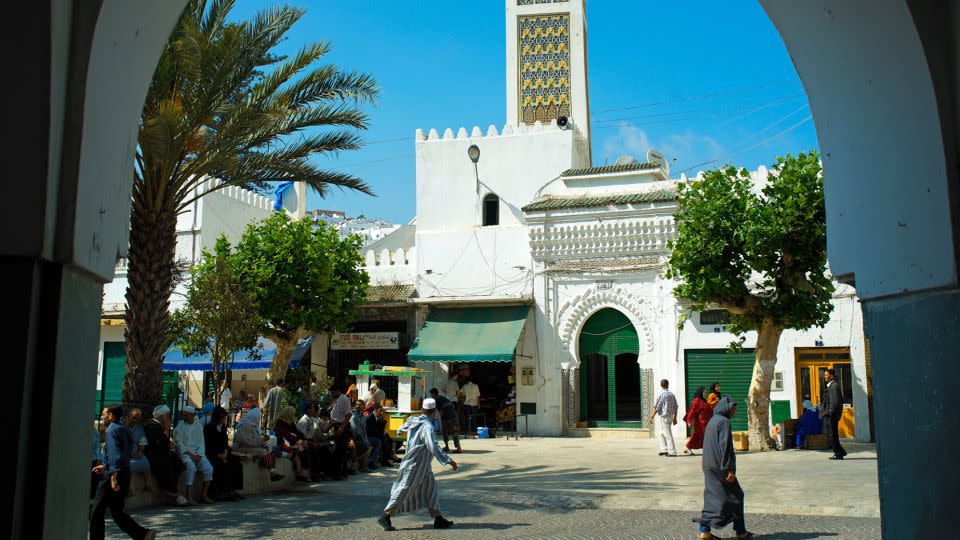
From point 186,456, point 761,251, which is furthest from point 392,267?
point 186,456

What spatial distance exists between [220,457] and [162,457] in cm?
106

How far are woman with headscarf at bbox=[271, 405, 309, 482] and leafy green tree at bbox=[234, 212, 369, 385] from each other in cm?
829

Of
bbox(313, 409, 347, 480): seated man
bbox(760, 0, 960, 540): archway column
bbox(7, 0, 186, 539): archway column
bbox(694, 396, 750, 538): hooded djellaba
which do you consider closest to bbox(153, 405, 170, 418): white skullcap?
bbox(313, 409, 347, 480): seated man

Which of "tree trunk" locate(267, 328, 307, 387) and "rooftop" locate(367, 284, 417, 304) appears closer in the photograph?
"tree trunk" locate(267, 328, 307, 387)

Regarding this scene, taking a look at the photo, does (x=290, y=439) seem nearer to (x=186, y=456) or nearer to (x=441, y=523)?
(x=186, y=456)

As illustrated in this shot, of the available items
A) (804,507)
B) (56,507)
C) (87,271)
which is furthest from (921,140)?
(804,507)

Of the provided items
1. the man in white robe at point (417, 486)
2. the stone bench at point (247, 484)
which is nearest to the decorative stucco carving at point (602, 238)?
the stone bench at point (247, 484)

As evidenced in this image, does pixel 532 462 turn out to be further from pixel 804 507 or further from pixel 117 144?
pixel 117 144

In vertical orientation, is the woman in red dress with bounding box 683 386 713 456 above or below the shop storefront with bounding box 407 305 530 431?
below

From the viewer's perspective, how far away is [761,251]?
54.5 feet

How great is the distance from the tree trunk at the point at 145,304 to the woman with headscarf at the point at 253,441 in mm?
1244

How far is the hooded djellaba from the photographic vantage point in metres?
8.11

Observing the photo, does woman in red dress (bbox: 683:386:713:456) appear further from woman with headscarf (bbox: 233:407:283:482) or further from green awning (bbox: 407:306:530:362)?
woman with headscarf (bbox: 233:407:283:482)

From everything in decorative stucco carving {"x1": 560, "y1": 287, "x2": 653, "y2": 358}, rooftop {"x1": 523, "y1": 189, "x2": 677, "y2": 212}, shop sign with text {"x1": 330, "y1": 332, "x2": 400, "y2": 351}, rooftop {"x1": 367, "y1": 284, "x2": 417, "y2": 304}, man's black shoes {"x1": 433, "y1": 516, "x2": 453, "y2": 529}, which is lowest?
man's black shoes {"x1": 433, "y1": 516, "x2": 453, "y2": 529}
